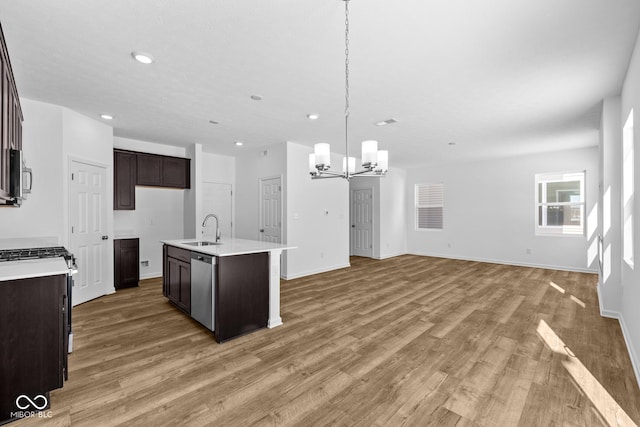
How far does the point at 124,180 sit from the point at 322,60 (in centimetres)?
422

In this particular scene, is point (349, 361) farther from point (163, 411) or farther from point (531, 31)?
point (531, 31)

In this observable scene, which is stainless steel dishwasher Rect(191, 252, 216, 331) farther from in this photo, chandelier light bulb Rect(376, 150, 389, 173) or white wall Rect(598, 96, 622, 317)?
white wall Rect(598, 96, 622, 317)

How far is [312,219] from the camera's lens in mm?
6047

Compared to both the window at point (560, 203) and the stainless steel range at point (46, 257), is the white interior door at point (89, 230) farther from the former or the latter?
the window at point (560, 203)

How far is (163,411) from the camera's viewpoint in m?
1.90

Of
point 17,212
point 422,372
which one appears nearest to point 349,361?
point 422,372

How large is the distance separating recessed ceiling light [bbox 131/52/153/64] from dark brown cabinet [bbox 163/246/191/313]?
194 centimetres

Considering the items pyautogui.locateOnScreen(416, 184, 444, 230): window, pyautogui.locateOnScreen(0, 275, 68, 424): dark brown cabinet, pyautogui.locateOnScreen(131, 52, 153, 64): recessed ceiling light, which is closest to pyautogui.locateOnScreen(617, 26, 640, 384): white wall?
pyautogui.locateOnScreen(131, 52, 153, 64): recessed ceiling light

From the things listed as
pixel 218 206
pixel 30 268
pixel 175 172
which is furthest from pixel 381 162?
pixel 218 206

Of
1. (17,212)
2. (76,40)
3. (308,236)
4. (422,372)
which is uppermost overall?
(76,40)

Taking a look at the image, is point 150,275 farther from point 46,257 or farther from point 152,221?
point 46,257

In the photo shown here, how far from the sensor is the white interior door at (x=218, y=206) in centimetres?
633

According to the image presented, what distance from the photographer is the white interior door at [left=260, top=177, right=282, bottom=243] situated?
573cm

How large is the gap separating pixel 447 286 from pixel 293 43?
175 inches
